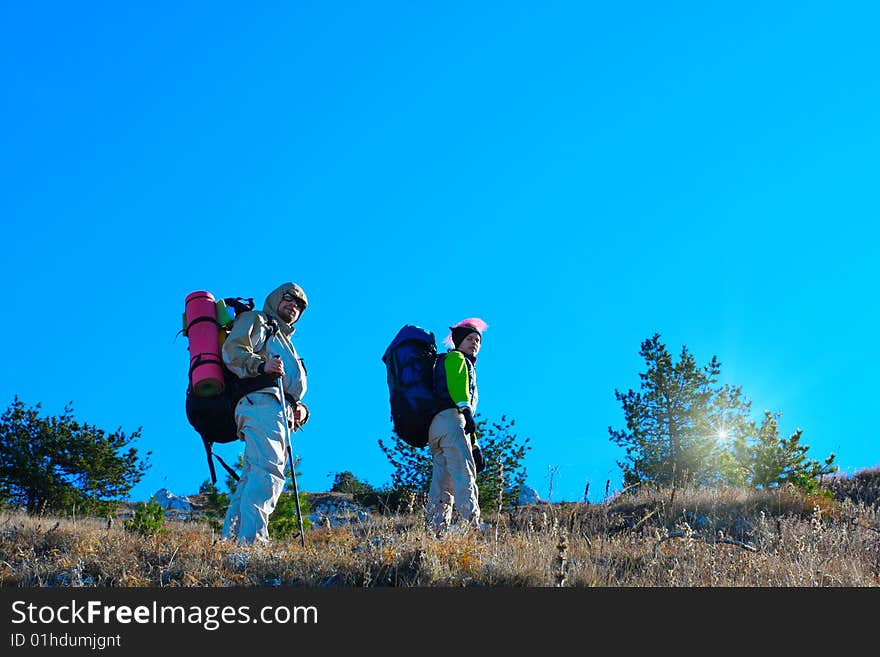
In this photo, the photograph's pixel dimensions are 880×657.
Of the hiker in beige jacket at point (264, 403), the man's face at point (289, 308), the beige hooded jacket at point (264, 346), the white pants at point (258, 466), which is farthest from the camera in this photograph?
the man's face at point (289, 308)

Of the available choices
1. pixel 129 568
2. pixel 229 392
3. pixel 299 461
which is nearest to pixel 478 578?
pixel 129 568

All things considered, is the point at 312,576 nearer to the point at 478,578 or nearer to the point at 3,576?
the point at 478,578

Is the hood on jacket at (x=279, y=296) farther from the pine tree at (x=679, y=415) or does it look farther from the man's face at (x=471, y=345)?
the pine tree at (x=679, y=415)

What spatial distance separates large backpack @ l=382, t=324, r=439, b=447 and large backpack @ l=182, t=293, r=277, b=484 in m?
1.62

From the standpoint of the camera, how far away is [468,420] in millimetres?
8477

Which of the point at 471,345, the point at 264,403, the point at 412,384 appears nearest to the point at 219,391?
the point at 264,403

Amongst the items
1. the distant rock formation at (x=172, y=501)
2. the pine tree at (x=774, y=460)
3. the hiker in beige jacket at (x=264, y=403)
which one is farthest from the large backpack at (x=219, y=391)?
the distant rock formation at (x=172, y=501)

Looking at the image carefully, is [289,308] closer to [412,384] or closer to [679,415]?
[412,384]

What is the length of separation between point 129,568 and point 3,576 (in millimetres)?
866

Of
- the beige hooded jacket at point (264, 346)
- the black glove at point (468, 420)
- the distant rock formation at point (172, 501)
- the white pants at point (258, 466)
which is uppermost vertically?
the distant rock formation at point (172, 501)

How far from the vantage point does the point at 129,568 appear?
5543mm

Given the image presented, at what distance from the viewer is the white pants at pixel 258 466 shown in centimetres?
670

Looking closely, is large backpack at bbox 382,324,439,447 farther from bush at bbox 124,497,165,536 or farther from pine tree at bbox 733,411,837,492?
pine tree at bbox 733,411,837,492

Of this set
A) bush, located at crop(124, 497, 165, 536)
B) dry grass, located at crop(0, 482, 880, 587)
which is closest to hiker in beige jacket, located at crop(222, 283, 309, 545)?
dry grass, located at crop(0, 482, 880, 587)
